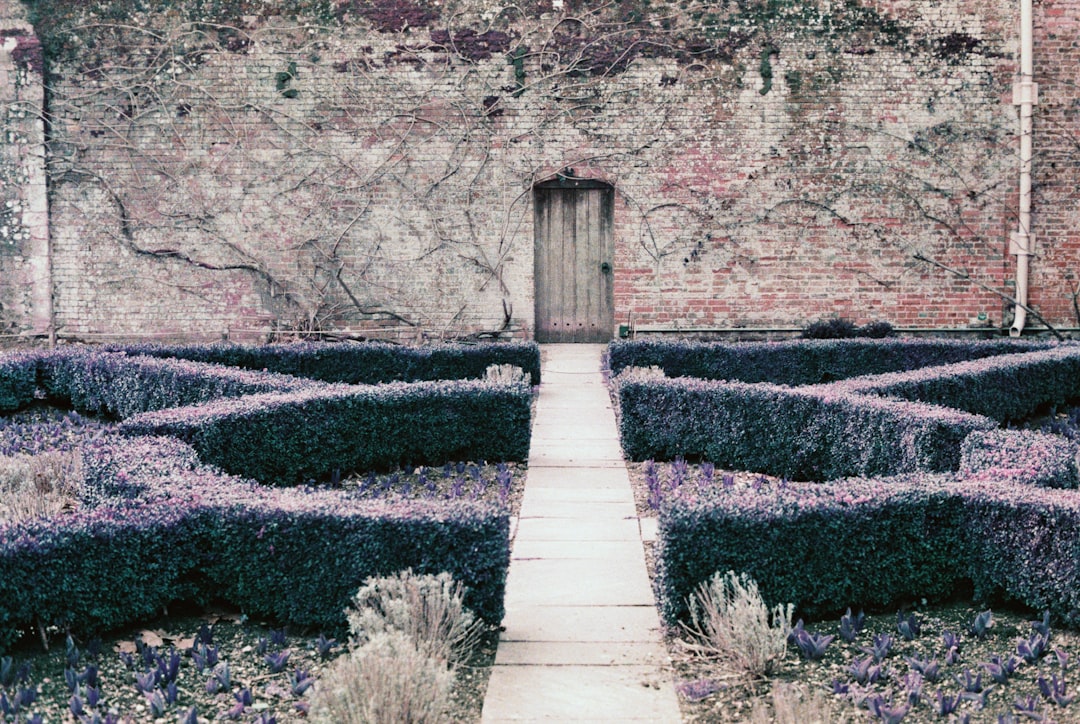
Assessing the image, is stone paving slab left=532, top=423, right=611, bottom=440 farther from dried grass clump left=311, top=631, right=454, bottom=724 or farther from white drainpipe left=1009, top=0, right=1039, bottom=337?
white drainpipe left=1009, top=0, right=1039, bottom=337

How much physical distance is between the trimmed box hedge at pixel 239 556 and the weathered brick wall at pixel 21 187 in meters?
9.98

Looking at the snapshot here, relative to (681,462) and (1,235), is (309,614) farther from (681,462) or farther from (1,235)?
(1,235)

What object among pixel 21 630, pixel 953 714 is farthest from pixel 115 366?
pixel 953 714

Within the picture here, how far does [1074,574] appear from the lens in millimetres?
4820

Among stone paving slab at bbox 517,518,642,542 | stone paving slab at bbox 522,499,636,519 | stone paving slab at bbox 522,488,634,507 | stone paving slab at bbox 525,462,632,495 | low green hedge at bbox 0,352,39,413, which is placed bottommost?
stone paving slab at bbox 517,518,642,542

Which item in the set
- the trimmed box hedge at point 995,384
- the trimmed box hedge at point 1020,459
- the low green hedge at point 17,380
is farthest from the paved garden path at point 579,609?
the low green hedge at point 17,380

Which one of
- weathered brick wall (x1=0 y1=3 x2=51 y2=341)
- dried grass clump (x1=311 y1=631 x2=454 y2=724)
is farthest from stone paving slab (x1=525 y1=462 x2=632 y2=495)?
weathered brick wall (x1=0 y1=3 x2=51 y2=341)

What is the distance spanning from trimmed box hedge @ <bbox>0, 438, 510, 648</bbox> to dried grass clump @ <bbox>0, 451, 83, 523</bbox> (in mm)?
1939

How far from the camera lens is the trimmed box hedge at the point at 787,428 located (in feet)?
22.9

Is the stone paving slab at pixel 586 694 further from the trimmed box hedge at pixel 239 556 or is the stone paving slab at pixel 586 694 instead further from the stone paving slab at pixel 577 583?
the stone paving slab at pixel 577 583

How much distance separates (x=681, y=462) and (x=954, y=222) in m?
7.68

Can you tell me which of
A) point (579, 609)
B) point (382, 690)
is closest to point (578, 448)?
point (579, 609)

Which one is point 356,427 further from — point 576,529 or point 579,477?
point 576,529

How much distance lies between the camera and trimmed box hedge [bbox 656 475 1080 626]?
4.98m
